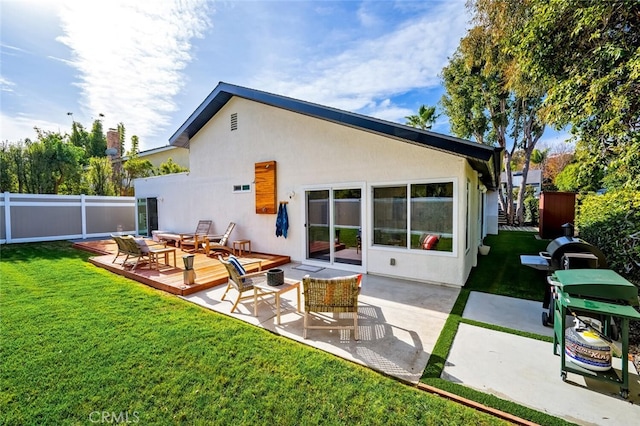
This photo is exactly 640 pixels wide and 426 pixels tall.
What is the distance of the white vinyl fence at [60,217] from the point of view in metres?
12.9

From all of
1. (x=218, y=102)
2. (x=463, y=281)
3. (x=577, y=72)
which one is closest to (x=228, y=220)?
(x=218, y=102)

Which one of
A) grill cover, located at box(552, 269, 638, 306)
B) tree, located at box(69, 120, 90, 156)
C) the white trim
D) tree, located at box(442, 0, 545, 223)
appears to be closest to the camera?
grill cover, located at box(552, 269, 638, 306)

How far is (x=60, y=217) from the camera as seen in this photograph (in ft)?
47.1

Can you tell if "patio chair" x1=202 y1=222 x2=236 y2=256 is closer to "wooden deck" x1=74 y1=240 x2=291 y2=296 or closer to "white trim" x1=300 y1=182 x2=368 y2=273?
"wooden deck" x1=74 y1=240 x2=291 y2=296

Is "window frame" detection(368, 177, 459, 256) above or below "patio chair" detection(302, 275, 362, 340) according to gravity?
above

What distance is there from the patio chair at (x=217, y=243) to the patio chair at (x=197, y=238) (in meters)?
0.40

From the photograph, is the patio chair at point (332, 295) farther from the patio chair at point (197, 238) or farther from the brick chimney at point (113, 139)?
the brick chimney at point (113, 139)

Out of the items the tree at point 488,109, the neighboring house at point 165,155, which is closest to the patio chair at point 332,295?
the tree at point 488,109

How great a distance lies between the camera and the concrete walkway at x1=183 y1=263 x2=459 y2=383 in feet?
11.8

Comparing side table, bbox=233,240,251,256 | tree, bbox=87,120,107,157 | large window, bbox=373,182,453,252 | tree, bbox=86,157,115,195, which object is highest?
tree, bbox=87,120,107,157

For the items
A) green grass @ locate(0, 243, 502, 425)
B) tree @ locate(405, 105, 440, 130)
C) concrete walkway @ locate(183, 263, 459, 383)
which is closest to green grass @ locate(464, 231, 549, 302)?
concrete walkway @ locate(183, 263, 459, 383)

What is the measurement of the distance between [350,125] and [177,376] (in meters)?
6.45

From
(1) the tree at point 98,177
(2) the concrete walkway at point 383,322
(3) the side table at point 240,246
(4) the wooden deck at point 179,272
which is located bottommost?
(2) the concrete walkway at point 383,322

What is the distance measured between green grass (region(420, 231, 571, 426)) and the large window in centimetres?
144
